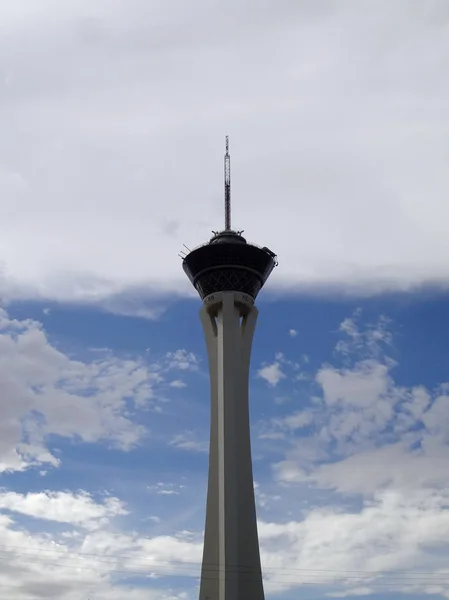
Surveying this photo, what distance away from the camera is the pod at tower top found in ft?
293

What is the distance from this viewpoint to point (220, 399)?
3302 inches

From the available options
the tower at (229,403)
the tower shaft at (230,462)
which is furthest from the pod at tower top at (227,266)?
the tower shaft at (230,462)

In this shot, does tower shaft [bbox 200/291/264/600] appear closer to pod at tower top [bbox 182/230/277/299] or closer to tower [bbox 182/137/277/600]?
tower [bbox 182/137/277/600]

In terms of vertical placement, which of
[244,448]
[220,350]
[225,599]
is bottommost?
[225,599]

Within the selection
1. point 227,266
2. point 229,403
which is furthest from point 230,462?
point 227,266

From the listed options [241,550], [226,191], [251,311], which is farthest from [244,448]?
[226,191]

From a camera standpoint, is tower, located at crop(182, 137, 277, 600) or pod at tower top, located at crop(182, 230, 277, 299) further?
pod at tower top, located at crop(182, 230, 277, 299)

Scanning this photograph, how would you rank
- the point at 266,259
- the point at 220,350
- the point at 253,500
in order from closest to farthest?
the point at 253,500, the point at 220,350, the point at 266,259

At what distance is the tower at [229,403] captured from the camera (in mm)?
77188

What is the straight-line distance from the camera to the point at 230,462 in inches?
3182

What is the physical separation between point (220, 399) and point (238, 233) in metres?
20.7

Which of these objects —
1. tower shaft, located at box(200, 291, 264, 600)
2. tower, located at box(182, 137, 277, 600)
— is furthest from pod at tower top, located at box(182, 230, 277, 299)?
tower shaft, located at box(200, 291, 264, 600)

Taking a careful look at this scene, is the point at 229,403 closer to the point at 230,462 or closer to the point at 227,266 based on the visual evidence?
the point at 230,462

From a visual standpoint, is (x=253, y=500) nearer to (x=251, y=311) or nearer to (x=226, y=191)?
(x=251, y=311)
